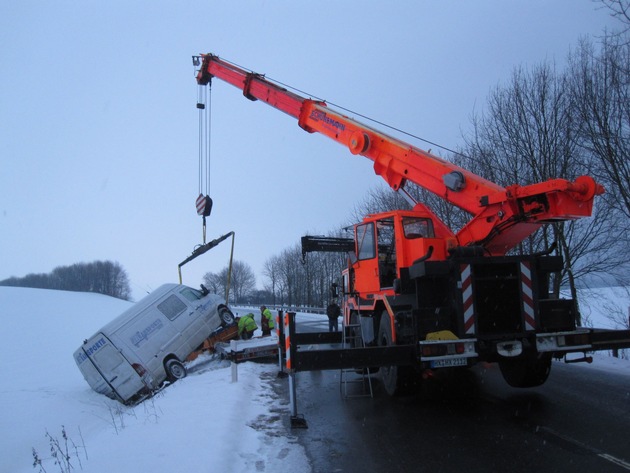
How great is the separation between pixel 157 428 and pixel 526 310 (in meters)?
5.10

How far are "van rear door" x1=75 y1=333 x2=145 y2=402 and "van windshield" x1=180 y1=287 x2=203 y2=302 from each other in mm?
3051

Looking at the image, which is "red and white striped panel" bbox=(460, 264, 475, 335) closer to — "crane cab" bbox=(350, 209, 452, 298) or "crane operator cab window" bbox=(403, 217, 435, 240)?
"crane cab" bbox=(350, 209, 452, 298)

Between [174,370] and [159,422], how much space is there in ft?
26.5

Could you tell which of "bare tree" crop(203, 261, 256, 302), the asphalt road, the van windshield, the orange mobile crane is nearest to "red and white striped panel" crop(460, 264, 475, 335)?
the orange mobile crane

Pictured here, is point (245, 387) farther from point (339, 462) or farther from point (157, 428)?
point (339, 462)

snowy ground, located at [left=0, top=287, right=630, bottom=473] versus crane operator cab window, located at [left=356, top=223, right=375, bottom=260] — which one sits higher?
crane operator cab window, located at [left=356, top=223, right=375, bottom=260]

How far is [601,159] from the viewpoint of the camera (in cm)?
1215

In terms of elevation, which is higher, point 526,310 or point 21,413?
point 526,310

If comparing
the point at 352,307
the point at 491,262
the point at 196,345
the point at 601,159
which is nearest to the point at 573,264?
the point at 601,159

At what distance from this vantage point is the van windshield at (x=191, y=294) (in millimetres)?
15742

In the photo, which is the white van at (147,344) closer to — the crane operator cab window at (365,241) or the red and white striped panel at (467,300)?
the crane operator cab window at (365,241)

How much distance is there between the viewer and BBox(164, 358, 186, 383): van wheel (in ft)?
45.2

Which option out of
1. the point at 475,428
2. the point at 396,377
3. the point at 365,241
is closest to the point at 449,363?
the point at 475,428

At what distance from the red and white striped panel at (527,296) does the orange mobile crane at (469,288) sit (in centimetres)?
1
